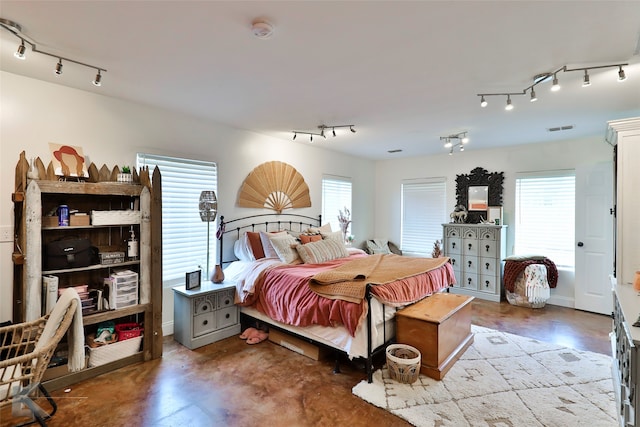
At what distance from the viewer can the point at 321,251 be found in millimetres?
4008

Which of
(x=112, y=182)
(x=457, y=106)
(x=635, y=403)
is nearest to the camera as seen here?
(x=635, y=403)

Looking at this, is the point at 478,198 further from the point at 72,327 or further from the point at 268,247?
the point at 72,327

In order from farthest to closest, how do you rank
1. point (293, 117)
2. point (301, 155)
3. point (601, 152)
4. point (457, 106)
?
1. point (301, 155)
2. point (601, 152)
3. point (293, 117)
4. point (457, 106)

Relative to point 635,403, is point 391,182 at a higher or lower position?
higher

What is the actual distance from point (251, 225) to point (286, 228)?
0.65 m

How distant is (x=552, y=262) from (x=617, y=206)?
264 centimetres

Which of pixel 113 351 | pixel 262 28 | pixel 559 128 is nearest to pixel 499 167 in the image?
pixel 559 128

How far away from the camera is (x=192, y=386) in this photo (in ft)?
8.49

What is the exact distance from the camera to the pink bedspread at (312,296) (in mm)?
2684

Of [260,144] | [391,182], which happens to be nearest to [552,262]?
[391,182]

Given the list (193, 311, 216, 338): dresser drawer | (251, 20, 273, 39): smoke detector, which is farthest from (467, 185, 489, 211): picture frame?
(251, 20, 273, 39): smoke detector

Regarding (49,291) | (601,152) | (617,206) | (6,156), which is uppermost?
(601,152)

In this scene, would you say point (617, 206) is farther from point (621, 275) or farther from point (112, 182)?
point (112, 182)

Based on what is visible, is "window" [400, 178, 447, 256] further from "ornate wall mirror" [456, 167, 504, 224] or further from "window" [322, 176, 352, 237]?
"window" [322, 176, 352, 237]
